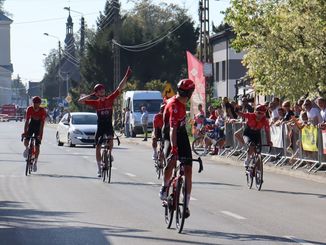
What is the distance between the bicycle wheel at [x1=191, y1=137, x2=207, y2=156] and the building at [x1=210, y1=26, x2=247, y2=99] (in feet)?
132

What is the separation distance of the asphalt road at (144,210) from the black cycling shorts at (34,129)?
911mm

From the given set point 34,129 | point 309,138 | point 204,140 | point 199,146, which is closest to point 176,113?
point 34,129

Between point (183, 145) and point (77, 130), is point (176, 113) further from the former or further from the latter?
point (77, 130)

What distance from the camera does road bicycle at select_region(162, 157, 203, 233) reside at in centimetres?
1266

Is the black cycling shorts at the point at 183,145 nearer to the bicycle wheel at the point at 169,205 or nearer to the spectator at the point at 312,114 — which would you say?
the bicycle wheel at the point at 169,205

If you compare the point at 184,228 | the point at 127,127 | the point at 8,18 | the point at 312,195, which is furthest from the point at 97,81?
the point at 8,18

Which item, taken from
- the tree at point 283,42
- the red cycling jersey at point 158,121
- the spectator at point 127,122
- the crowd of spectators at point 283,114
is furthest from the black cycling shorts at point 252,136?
the spectator at point 127,122

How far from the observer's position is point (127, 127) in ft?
179

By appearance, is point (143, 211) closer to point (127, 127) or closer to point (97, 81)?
point (127, 127)

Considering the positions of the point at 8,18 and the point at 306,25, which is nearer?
the point at 306,25

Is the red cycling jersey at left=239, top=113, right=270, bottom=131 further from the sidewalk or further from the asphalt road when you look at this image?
the sidewalk

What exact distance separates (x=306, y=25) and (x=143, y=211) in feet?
58.0

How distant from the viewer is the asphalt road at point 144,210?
40.7 feet

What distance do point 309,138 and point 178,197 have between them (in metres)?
11.9
